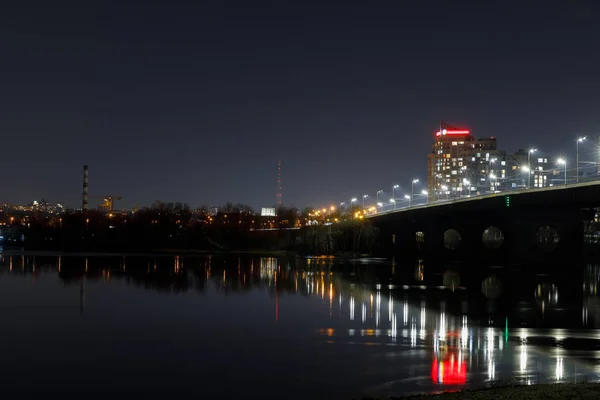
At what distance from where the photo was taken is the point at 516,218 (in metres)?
93.6

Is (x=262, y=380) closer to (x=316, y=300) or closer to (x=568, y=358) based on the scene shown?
(x=568, y=358)

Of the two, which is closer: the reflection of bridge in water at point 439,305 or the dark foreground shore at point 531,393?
the dark foreground shore at point 531,393

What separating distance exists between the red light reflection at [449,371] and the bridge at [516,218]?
48.0 meters

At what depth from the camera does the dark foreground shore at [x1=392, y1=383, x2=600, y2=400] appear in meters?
18.6

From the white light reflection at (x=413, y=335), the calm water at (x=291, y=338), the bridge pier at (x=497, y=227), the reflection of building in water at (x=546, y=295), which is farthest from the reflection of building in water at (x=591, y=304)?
the bridge pier at (x=497, y=227)

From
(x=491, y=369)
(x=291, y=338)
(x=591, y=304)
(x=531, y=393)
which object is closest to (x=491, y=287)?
(x=591, y=304)

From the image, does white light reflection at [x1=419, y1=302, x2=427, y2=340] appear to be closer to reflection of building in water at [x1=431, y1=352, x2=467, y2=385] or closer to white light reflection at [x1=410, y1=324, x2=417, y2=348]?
white light reflection at [x1=410, y1=324, x2=417, y2=348]

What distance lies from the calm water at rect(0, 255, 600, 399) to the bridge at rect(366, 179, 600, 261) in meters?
18.2

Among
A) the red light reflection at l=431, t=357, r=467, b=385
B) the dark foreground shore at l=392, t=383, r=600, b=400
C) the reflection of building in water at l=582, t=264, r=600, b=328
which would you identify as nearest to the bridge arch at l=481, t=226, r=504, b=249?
the reflection of building in water at l=582, t=264, r=600, b=328

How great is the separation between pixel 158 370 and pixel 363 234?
117171mm

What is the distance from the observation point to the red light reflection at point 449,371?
22203 millimetres

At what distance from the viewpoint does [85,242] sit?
543 ft

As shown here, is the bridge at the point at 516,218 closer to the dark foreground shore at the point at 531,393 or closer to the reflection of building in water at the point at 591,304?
the reflection of building in water at the point at 591,304

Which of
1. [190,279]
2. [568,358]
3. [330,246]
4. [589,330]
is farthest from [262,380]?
[330,246]
